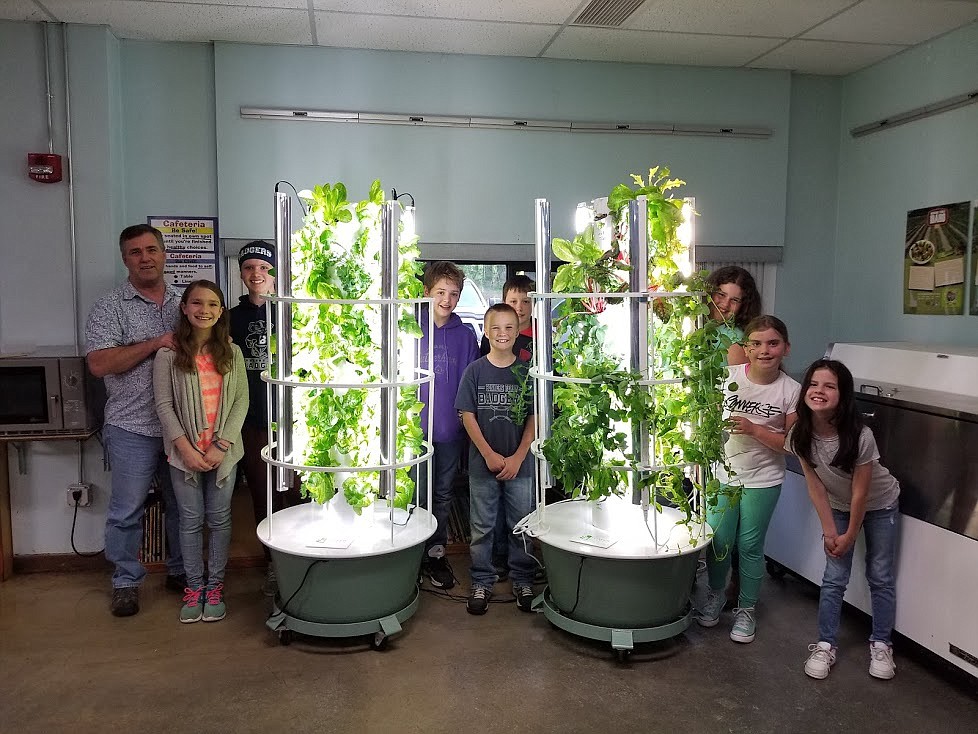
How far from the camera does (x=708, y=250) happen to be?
171 inches

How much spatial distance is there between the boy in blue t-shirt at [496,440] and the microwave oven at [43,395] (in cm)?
172

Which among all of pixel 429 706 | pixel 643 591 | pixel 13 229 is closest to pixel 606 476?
pixel 643 591

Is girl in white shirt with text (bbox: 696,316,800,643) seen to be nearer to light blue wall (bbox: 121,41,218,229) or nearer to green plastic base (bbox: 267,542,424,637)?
green plastic base (bbox: 267,542,424,637)

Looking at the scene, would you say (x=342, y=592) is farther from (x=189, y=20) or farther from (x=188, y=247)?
(x=189, y=20)

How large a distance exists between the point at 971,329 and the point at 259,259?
10.9 feet

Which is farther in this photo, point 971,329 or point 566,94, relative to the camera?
point 566,94

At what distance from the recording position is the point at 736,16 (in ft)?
11.6

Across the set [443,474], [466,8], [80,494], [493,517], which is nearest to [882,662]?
[493,517]

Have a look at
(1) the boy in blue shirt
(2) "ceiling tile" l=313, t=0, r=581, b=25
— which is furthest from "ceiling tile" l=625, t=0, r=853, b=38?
(1) the boy in blue shirt

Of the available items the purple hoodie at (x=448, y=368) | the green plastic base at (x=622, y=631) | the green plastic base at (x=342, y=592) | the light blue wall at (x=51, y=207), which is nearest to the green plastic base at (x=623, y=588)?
the green plastic base at (x=622, y=631)

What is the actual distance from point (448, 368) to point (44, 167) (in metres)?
2.09

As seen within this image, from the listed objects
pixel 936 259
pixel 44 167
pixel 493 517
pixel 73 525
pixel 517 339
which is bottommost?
pixel 73 525

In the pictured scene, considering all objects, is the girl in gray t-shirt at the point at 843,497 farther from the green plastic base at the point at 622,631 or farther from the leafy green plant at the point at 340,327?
the leafy green plant at the point at 340,327

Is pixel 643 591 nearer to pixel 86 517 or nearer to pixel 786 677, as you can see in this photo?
pixel 786 677
